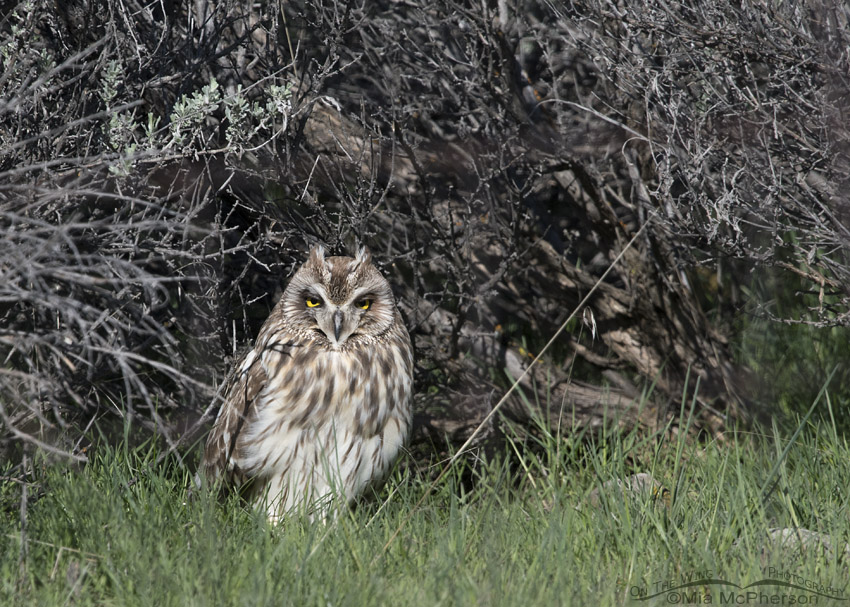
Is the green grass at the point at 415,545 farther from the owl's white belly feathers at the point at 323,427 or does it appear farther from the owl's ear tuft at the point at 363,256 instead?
the owl's ear tuft at the point at 363,256

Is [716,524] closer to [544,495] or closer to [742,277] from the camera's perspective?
[544,495]

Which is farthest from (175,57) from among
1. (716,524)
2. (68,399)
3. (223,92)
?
(716,524)

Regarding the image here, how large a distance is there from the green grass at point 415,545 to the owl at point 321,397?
0.85ft

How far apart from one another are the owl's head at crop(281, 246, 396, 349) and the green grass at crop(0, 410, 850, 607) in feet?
2.43

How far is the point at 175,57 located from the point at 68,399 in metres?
1.53

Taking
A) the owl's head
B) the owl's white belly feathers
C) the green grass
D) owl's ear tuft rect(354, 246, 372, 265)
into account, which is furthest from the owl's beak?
the green grass

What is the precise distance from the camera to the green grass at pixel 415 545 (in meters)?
2.53

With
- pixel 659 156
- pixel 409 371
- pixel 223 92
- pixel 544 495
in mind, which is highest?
pixel 223 92

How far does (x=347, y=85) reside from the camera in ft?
14.2

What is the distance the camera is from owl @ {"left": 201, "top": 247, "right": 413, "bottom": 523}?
3582 mm

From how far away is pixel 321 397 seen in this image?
359 centimetres

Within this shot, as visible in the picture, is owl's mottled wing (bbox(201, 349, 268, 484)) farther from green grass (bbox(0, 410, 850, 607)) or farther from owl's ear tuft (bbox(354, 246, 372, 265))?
owl's ear tuft (bbox(354, 246, 372, 265))

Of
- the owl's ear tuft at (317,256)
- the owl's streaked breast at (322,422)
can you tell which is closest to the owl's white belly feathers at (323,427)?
the owl's streaked breast at (322,422)

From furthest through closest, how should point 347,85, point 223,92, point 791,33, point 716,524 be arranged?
point 347,85, point 223,92, point 791,33, point 716,524
